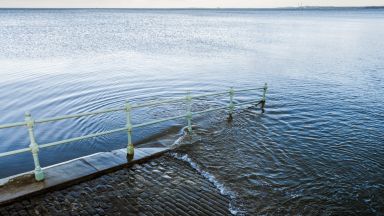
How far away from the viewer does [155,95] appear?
16406 mm

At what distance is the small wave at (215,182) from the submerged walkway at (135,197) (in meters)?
0.12

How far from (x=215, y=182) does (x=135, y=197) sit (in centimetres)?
209

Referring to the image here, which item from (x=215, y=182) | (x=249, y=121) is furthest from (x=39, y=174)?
(x=249, y=121)

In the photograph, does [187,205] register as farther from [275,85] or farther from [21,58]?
[21,58]

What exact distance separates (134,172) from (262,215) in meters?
3.12

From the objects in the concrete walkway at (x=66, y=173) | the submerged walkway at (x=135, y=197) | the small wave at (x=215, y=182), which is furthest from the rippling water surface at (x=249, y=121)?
the concrete walkway at (x=66, y=173)

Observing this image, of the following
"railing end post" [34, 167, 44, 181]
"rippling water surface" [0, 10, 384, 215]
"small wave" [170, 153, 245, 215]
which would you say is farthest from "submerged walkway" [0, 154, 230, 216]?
"rippling water surface" [0, 10, 384, 215]

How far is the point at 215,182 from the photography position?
7.30 metres

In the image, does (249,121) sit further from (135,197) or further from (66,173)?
(66,173)

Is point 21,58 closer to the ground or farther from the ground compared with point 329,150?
farther from the ground

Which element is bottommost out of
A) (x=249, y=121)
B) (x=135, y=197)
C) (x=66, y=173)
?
(x=249, y=121)

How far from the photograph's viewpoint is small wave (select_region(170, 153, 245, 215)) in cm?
626

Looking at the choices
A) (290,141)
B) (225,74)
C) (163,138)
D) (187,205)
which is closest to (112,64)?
(225,74)

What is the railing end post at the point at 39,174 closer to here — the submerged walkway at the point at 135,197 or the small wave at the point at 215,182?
the submerged walkway at the point at 135,197
